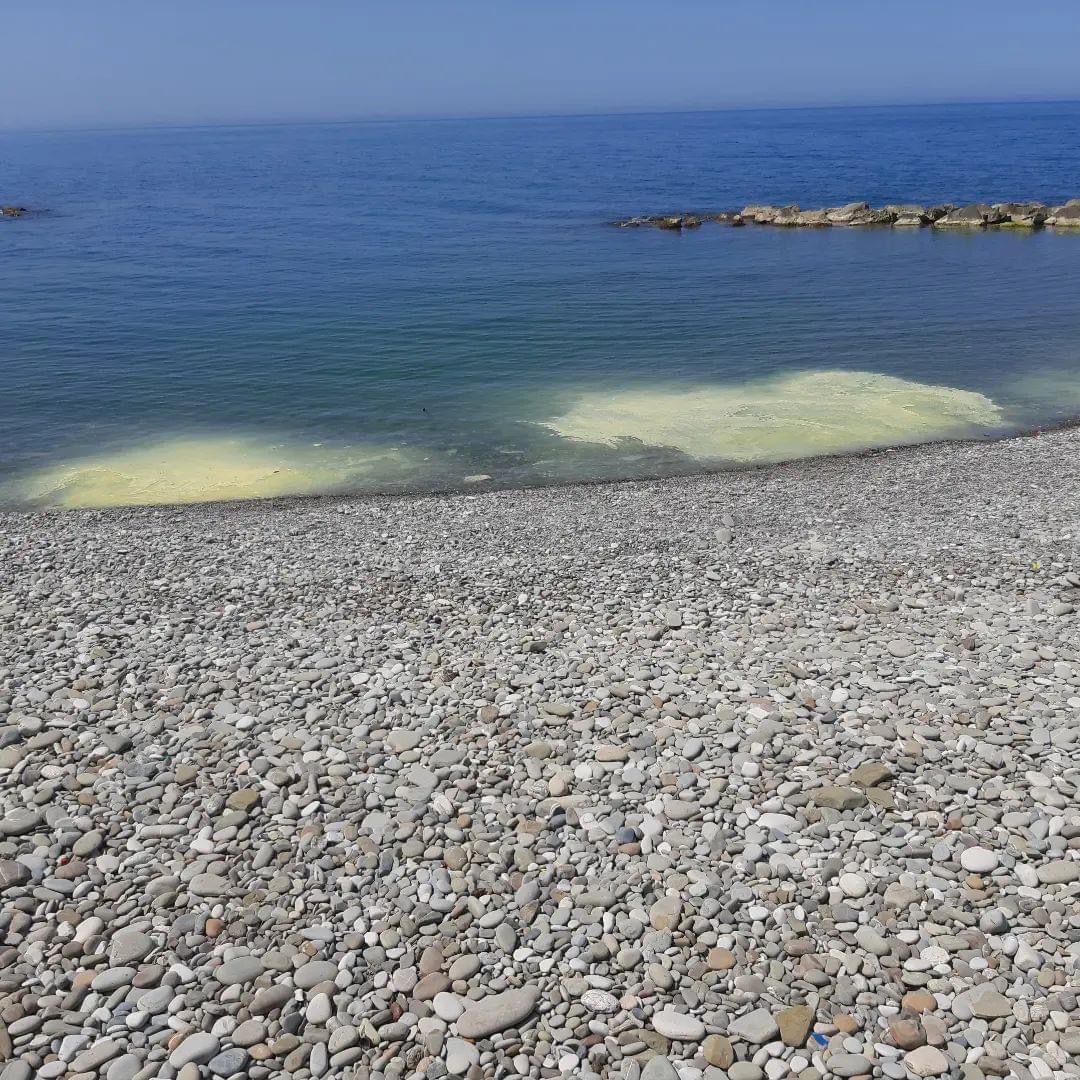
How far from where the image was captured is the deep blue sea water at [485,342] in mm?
25250

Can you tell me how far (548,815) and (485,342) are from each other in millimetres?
28627

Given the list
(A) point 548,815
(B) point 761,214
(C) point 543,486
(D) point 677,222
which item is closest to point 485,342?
(C) point 543,486

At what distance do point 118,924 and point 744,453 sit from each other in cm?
1952

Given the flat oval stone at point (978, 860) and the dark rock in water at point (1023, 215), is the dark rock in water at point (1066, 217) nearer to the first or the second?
the dark rock in water at point (1023, 215)

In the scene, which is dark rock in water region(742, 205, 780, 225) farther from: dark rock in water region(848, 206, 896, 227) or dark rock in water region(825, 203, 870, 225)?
dark rock in water region(848, 206, 896, 227)

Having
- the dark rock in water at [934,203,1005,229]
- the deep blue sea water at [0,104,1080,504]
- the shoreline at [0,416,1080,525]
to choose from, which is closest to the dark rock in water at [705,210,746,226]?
the deep blue sea water at [0,104,1080,504]

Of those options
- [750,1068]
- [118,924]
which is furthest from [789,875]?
[118,924]

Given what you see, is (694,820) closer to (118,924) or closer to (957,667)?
(957,667)

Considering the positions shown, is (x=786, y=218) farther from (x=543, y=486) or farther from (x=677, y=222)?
(x=543, y=486)

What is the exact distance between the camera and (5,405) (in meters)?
29.2

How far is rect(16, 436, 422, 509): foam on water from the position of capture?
22688 mm

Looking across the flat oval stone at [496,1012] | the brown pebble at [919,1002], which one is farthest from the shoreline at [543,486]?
the brown pebble at [919,1002]

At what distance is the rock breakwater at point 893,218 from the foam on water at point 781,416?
127ft

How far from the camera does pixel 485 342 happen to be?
3584cm
